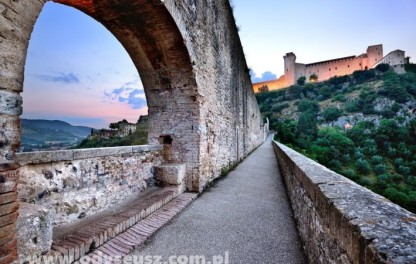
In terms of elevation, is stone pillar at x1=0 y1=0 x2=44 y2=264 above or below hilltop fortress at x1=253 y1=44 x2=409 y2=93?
below

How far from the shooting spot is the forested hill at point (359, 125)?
28.1 m

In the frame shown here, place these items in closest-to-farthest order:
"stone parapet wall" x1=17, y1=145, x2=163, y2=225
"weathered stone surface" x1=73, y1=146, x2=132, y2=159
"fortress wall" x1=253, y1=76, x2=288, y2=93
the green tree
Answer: "stone parapet wall" x1=17, y1=145, x2=163, y2=225, "weathered stone surface" x1=73, y1=146, x2=132, y2=159, the green tree, "fortress wall" x1=253, y1=76, x2=288, y2=93

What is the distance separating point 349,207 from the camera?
157cm

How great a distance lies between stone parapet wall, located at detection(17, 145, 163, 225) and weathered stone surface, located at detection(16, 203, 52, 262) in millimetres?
367

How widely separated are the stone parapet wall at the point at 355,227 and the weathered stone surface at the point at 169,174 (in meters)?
2.95

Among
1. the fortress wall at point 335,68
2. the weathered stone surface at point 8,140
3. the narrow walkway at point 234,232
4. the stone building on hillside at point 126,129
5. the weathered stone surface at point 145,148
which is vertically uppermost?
the fortress wall at point 335,68

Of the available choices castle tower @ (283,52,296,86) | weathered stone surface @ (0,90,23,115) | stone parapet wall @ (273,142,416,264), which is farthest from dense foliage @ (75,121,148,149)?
castle tower @ (283,52,296,86)

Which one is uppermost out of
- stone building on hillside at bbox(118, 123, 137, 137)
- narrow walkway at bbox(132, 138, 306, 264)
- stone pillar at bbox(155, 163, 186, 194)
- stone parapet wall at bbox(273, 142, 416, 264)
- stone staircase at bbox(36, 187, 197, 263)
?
stone building on hillside at bbox(118, 123, 137, 137)

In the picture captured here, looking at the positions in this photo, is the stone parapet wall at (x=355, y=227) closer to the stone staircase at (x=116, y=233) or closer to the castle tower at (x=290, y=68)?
the stone staircase at (x=116, y=233)

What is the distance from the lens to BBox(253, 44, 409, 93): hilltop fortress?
69688 mm

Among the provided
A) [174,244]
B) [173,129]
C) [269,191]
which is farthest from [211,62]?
[174,244]

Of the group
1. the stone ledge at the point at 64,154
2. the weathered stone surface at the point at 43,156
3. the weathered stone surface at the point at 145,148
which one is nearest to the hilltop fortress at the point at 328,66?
the weathered stone surface at the point at 145,148

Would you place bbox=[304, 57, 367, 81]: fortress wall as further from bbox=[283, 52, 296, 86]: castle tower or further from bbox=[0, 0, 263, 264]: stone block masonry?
bbox=[0, 0, 263, 264]: stone block masonry

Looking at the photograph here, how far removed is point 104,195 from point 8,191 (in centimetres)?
173
